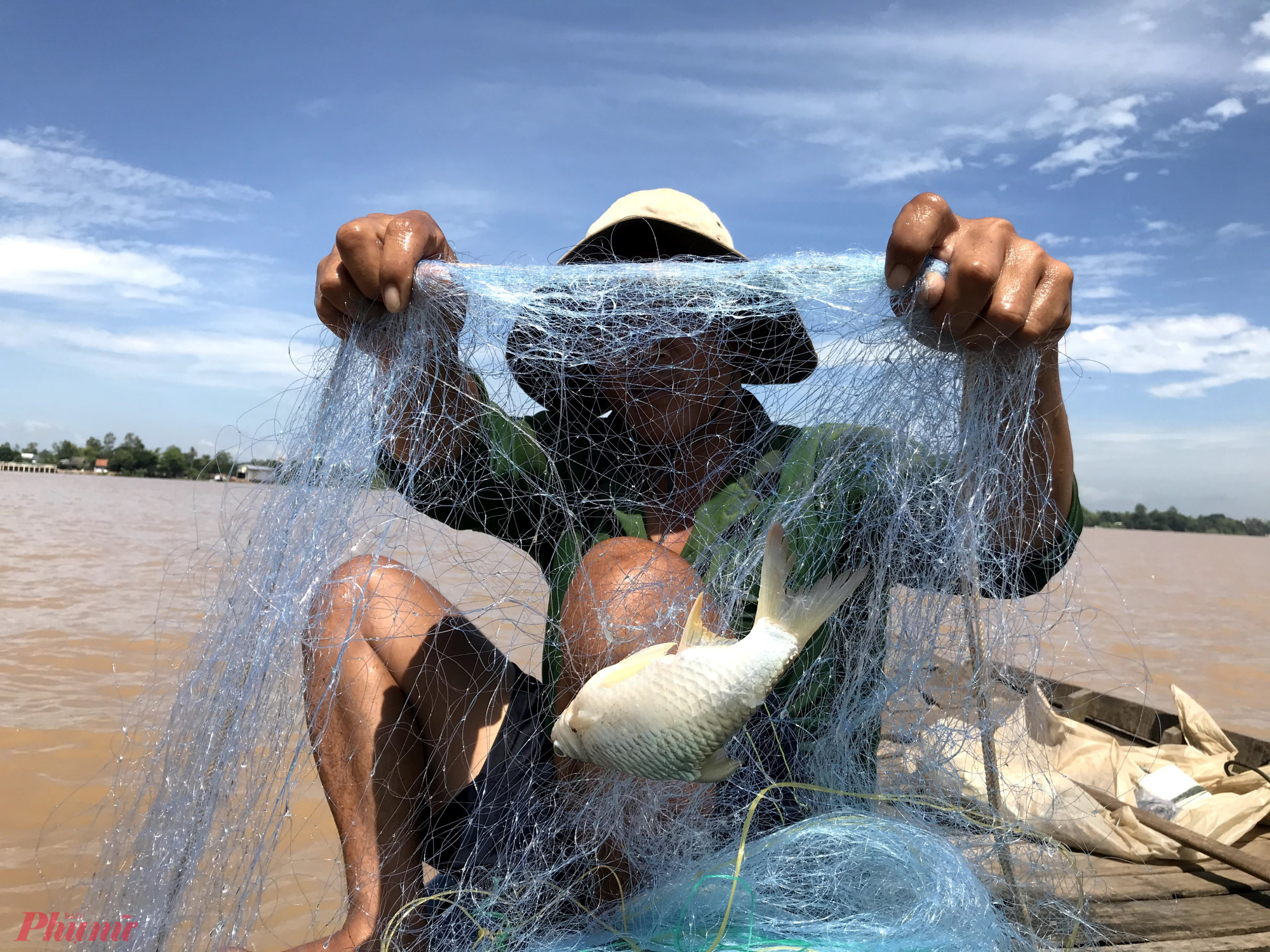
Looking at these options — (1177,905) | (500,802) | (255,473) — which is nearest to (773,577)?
(500,802)

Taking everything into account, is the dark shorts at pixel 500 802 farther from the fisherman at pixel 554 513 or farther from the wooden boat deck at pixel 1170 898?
the wooden boat deck at pixel 1170 898

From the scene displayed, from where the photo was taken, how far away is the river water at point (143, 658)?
2.66 meters

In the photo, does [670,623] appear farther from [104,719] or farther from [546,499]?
[104,719]

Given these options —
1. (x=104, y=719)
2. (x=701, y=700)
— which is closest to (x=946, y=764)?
(x=701, y=700)

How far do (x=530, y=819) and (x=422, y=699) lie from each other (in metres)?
0.45

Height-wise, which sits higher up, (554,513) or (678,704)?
(554,513)

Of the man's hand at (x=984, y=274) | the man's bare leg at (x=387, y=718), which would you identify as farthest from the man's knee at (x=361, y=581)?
the man's hand at (x=984, y=274)

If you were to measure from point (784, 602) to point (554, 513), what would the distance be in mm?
903

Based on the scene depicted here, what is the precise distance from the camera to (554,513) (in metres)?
2.29

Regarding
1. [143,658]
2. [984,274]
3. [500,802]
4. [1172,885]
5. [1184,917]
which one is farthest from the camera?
[143,658]

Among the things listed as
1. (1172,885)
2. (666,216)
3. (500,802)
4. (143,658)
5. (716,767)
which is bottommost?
(143,658)

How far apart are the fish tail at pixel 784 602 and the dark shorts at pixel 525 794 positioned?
1.28ft

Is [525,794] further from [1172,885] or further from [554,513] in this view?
[1172,885]

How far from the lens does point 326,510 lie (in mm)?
1846
